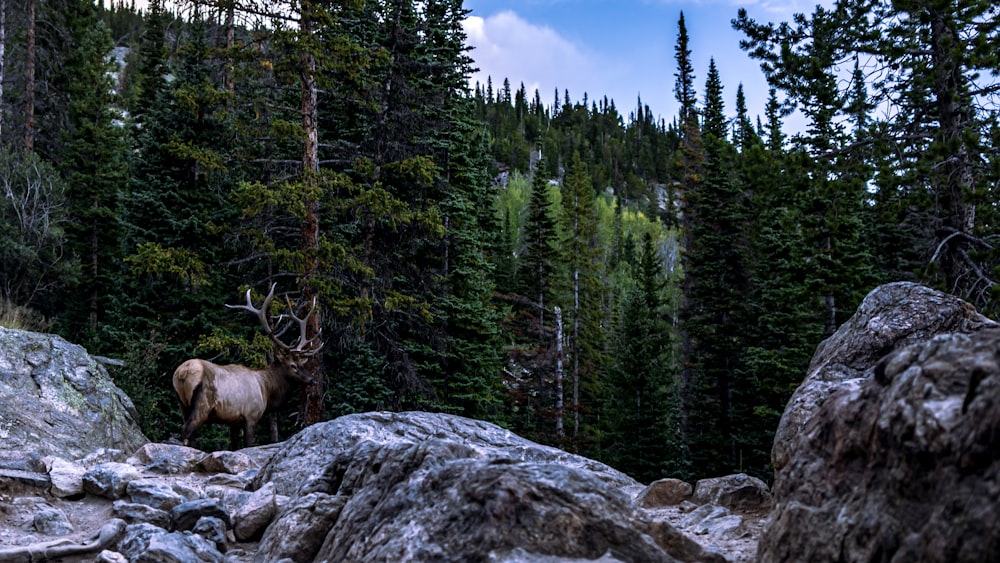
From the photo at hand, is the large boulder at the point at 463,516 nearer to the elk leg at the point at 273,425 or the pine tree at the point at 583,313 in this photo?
the elk leg at the point at 273,425

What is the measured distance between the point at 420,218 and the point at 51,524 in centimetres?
1198

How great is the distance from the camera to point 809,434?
3.01 m

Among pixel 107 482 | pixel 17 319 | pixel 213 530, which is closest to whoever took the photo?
pixel 213 530

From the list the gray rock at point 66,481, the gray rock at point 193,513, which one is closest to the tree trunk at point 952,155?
the gray rock at point 193,513

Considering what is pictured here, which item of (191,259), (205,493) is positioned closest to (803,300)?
(191,259)

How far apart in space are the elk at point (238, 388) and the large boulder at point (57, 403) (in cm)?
152

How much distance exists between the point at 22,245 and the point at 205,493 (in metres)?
19.1

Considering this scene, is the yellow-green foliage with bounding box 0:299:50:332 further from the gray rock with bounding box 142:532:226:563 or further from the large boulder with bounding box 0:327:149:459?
the gray rock with bounding box 142:532:226:563

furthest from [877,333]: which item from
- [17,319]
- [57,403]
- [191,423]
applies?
[17,319]

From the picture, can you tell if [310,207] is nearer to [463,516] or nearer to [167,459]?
[167,459]

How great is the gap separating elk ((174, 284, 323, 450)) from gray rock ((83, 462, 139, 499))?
11.5 ft

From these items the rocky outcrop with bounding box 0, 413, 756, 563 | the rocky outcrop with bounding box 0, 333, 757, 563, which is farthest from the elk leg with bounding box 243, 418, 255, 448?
the rocky outcrop with bounding box 0, 413, 756, 563

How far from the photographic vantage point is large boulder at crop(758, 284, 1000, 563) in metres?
1.91

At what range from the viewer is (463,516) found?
3.03 m
